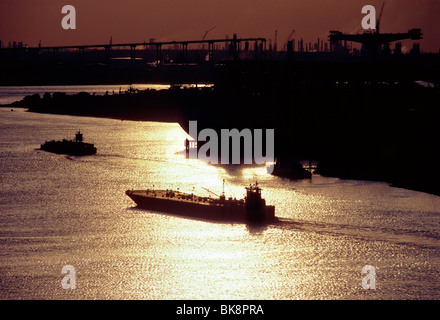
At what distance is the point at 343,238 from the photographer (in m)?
39.0

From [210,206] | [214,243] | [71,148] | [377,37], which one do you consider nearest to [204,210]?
[210,206]

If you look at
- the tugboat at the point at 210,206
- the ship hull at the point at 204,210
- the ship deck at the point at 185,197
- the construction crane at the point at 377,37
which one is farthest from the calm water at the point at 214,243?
the construction crane at the point at 377,37

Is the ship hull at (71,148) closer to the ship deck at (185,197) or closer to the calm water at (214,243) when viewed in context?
the calm water at (214,243)

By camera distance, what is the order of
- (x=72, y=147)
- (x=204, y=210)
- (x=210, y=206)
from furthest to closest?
(x=72, y=147), (x=204, y=210), (x=210, y=206)

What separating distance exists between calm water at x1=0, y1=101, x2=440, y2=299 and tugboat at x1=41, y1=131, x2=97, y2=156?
54.8 ft

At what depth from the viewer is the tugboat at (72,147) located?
79000 mm

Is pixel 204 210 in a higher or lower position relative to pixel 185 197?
lower

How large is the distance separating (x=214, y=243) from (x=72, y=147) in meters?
44.7

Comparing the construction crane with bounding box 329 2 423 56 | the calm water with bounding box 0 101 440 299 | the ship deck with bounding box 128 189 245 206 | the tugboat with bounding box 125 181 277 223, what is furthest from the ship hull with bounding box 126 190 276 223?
the construction crane with bounding box 329 2 423 56

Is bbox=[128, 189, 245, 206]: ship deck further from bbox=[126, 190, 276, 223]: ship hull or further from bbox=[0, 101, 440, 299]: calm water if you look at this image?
bbox=[0, 101, 440, 299]: calm water

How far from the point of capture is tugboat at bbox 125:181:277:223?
43531 millimetres

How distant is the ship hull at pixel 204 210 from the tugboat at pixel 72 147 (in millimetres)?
30872

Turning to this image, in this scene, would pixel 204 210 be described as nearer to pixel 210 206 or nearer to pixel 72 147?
pixel 210 206

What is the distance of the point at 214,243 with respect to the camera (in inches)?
1512
